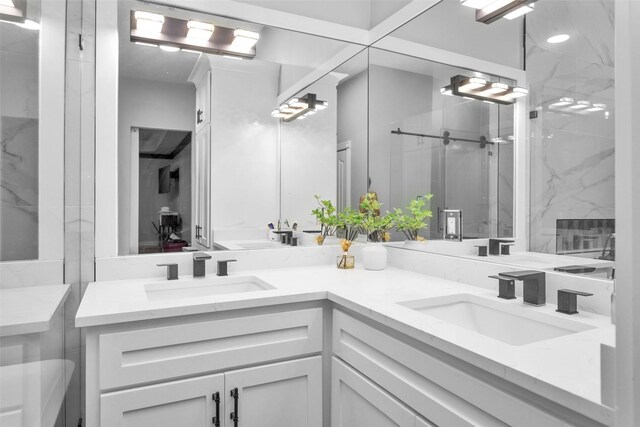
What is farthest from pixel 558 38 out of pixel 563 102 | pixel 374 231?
pixel 374 231

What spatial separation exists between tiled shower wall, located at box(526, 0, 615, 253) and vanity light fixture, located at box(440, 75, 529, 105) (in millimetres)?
90

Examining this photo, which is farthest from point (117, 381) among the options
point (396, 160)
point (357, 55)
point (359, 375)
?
point (357, 55)

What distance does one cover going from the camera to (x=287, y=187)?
2.29m

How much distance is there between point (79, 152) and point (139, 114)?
0.32 metres

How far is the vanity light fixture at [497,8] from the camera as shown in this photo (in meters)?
1.52

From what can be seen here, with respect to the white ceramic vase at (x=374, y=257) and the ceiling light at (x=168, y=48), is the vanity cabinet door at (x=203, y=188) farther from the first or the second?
the white ceramic vase at (x=374, y=257)

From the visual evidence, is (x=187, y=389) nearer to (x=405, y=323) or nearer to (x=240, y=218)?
(x=405, y=323)

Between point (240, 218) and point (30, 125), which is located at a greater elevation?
point (30, 125)

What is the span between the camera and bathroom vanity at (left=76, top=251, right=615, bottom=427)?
3.08 feet

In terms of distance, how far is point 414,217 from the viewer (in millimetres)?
2113

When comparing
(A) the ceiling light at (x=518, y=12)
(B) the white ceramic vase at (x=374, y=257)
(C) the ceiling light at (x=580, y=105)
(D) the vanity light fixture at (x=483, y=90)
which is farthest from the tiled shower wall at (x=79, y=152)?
(C) the ceiling light at (x=580, y=105)

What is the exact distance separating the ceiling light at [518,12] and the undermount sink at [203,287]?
58.1 inches

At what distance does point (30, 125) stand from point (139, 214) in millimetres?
799

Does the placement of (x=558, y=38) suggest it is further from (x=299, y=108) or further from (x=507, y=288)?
(x=299, y=108)
